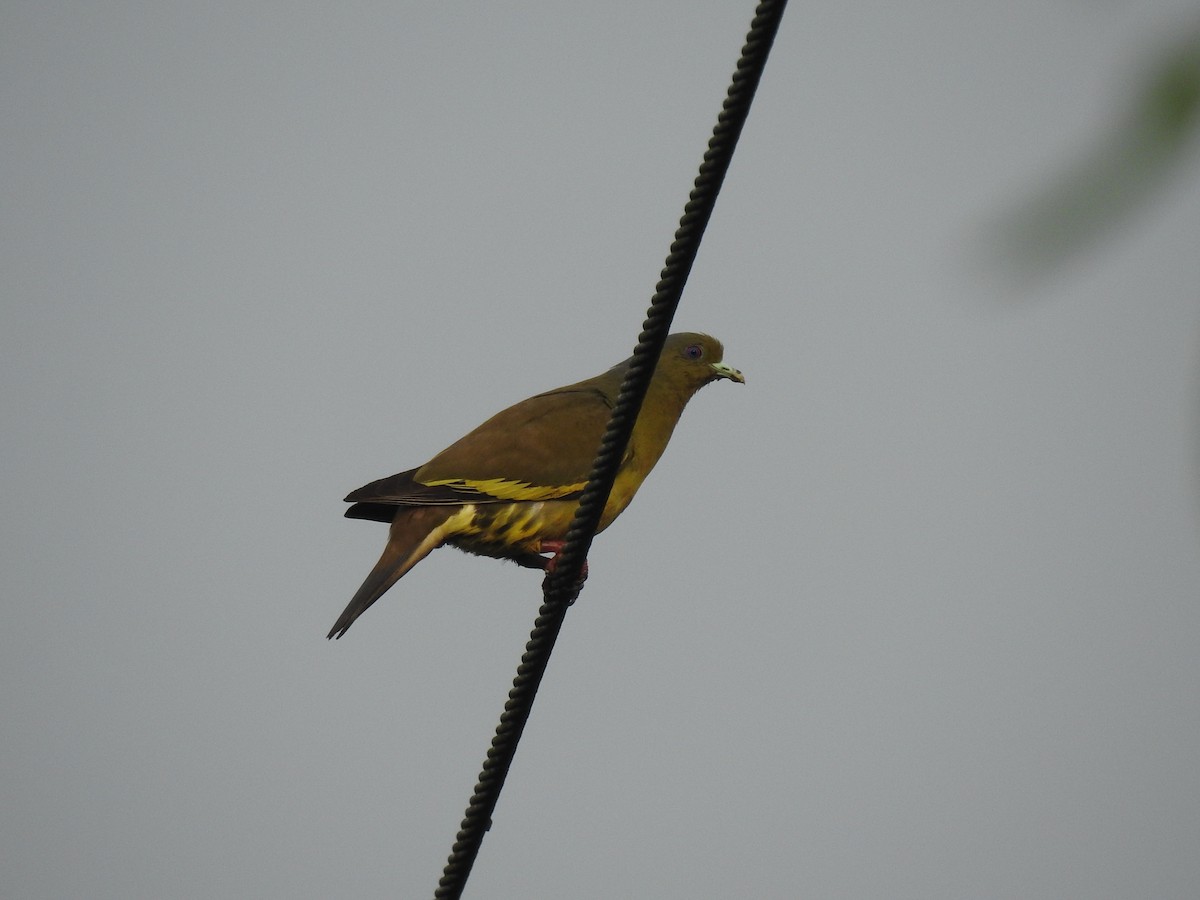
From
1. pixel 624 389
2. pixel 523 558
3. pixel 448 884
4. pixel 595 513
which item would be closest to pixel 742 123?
pixel 624 389

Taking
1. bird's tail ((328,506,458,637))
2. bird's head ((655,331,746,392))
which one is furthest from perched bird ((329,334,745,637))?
bird's head ((655,331,746,392))

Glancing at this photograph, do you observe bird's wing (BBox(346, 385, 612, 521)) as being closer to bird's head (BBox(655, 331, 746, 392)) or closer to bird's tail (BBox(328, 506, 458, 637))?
bird's tail (BBox(328, 506, 458, 637))

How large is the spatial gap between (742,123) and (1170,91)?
1.70 m

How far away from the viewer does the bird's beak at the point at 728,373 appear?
6668 mm

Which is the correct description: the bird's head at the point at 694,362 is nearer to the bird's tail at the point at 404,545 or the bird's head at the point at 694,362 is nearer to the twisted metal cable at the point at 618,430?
the bird's tail at the point at 404,545

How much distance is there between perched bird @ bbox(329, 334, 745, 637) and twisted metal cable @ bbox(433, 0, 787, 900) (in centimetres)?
163

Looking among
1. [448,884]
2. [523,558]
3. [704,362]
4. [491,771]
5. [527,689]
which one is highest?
[704,362]

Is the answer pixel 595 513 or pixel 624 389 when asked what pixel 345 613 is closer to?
pixel 595 513

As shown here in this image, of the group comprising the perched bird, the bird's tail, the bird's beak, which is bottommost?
the bird's tail

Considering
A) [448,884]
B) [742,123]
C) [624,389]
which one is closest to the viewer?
[742,123]

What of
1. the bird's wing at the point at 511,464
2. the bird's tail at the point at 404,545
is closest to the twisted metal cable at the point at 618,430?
the bird's tail at the point at 404,545

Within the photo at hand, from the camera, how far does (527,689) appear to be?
3.13 metres

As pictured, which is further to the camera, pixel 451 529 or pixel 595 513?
pixel 451 529

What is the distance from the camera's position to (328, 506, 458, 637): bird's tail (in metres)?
4.76
